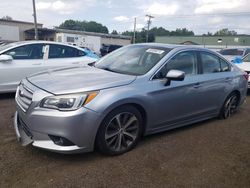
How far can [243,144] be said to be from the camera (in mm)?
4273

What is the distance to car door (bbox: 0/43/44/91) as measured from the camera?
6082 mm

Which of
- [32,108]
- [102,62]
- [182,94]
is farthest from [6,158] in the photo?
[182,94]

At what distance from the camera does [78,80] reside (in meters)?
3.48

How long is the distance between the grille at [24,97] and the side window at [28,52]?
298 cm

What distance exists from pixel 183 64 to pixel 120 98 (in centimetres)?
154

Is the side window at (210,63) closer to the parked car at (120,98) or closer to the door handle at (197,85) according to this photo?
the parked car at (120,98)

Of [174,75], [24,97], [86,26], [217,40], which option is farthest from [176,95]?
[86,26]

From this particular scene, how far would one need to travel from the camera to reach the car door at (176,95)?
387 cm

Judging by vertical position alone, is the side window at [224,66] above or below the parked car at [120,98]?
above

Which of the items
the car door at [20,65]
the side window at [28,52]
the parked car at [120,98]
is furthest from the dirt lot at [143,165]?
the side window at [28,52]

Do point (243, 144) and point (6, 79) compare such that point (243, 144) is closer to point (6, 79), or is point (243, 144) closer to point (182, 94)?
point (182, 94)

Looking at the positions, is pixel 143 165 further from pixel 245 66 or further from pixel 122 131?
pixel 245 66

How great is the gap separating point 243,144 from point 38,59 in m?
4.97

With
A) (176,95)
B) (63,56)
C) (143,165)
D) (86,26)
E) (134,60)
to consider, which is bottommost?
(143,165)
